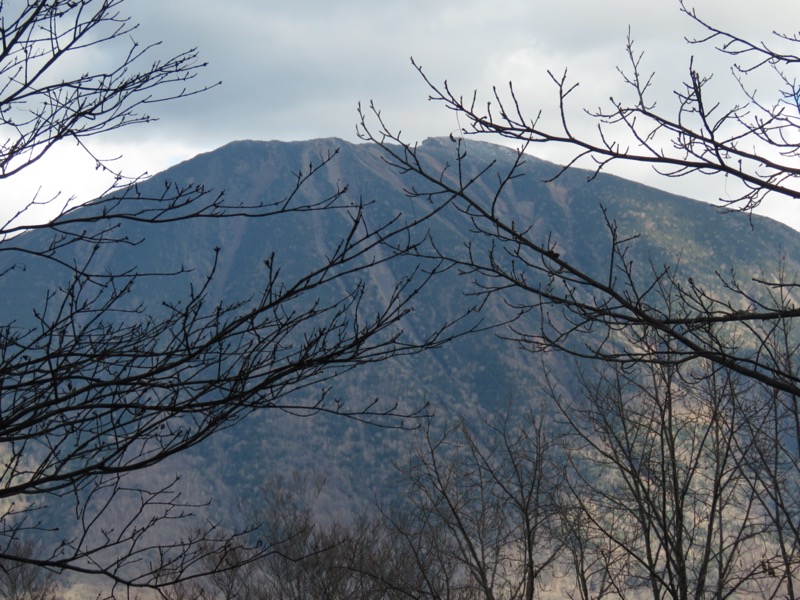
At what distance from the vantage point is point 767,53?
14.9 feet

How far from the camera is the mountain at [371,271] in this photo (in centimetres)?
7638

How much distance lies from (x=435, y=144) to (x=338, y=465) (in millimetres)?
70805

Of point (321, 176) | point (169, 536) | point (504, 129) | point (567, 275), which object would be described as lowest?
point (169, 536)

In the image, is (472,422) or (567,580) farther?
(472,422)

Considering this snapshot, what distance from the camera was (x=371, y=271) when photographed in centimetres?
10119

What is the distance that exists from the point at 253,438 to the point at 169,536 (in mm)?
12100

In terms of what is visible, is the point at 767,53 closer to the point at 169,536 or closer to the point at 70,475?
the point at 70,475

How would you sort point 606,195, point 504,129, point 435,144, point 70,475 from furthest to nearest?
point 435,144
point 606,195
point 504,129
point 70,475

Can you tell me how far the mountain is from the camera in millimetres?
76375

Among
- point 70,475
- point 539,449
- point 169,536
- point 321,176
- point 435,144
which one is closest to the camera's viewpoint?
point 70,475

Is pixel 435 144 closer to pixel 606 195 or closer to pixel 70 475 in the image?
pixel 606 195

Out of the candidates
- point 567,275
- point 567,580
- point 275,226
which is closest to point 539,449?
point 567,275

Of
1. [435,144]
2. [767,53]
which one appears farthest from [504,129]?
[435,144]

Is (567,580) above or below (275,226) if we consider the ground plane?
below
